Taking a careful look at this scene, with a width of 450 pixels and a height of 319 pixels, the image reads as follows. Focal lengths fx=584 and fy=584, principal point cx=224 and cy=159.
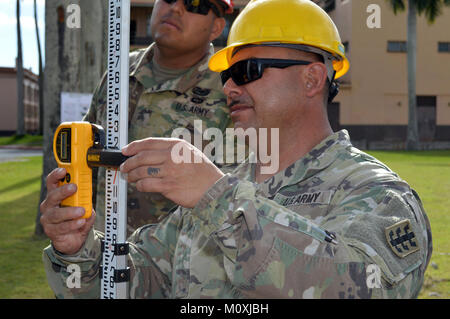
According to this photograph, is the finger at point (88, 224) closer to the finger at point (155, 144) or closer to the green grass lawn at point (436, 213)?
the finger at point (155, 144)

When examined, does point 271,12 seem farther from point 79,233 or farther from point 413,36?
point 413,36

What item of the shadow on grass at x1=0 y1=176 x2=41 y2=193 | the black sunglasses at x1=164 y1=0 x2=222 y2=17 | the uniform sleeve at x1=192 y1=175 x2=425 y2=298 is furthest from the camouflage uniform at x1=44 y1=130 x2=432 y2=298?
the shadow on grass at x1=0 y1=176 x2=41 y2=193

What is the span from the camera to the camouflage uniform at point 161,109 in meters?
3.46

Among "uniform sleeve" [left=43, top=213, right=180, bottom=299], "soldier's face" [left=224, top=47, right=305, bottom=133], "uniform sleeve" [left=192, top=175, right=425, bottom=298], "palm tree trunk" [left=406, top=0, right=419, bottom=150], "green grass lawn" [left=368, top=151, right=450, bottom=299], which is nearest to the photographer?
"uniform sleeve" [left=192, top=175, right=425, bottom=298]

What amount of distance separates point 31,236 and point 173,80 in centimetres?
523

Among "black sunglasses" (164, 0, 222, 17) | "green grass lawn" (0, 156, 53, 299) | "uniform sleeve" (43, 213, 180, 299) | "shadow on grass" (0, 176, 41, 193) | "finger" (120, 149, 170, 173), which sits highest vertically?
"black sunglasses" (164, 0, 222, 17)

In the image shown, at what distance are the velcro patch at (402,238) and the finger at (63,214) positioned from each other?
0.93 meters

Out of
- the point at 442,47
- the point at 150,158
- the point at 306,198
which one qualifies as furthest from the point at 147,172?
the point at 442,47

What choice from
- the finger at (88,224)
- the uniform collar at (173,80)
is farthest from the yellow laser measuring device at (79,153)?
the uniform collar at (173,80)

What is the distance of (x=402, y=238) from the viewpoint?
64.5 inches

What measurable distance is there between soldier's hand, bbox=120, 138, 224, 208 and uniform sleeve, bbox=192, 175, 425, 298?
0.04 m

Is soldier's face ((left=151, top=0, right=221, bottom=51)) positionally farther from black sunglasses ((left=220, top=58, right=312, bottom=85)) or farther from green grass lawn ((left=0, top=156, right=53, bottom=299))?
green grass lawn ((left=0, top=156, right=53, bottom=299))

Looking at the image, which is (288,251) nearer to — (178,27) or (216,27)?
(178,27)

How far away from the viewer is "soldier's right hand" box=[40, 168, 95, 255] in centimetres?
182
